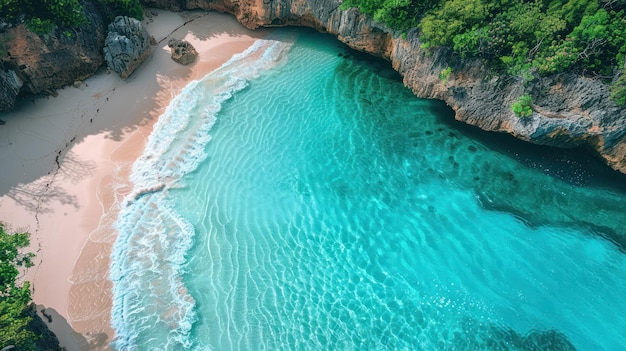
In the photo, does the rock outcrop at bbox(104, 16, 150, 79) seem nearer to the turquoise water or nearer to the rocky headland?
the rocky headland

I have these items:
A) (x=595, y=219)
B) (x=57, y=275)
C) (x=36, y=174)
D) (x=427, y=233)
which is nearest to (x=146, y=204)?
(x=57, y=275)

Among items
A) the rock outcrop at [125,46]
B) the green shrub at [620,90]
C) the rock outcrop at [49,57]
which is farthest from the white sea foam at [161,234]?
the green shrub at [620,90]

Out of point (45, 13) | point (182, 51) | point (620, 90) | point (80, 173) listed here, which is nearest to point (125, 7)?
point (182, 51)

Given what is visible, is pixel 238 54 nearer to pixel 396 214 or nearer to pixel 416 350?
pixel 396 214

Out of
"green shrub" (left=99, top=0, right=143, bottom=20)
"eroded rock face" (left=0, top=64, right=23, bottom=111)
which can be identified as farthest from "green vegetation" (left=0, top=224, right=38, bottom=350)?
"green shrub" (left=99, top=0, right=143, bottom=20)

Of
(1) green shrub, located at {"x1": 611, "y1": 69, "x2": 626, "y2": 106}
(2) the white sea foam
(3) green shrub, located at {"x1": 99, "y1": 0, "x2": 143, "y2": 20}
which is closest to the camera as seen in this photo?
(2) the white sea foam

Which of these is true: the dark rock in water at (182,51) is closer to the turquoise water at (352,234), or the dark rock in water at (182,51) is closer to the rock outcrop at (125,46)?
the rock outcrop at (125,46)
